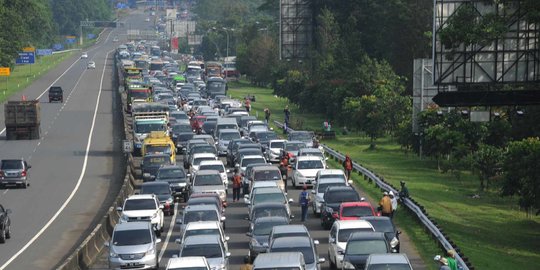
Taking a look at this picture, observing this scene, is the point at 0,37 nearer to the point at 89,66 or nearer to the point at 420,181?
the point at 89,66

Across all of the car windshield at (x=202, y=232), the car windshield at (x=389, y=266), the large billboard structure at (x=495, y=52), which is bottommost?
the car windshield at (x=202, y=232)

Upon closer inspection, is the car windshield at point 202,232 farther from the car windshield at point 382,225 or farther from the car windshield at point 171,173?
the car windshield at point 171,173

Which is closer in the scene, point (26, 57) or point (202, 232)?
point (202, 232)

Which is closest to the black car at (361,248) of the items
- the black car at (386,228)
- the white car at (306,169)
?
the black car at (386,228)

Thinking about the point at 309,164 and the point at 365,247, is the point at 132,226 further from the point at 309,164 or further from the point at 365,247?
the point at 309,164

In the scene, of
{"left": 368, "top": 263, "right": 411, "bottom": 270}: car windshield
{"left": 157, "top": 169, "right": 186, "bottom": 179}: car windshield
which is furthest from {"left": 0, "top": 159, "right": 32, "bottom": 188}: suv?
{"left": 368, "top": 263, "right": 411, "bottom": 270}: car windshield

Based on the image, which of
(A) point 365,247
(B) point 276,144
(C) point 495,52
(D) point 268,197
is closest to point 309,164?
(B) point 276,144

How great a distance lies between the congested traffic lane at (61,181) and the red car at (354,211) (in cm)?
895

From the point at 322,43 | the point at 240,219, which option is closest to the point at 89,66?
the point at 322,43

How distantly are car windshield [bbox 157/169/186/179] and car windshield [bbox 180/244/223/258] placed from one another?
65.3 feet

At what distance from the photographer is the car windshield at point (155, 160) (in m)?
63.8

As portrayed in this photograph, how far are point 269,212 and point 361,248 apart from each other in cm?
855

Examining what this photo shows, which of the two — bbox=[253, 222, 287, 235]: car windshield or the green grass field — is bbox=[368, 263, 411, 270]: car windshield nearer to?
bbox=[253, 222, 287, 235]: car windshield

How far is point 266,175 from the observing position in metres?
55.9
